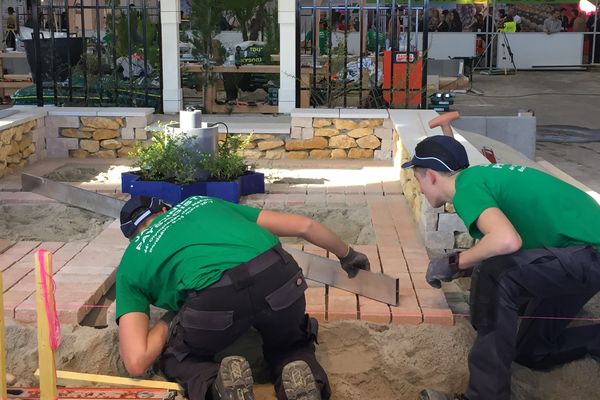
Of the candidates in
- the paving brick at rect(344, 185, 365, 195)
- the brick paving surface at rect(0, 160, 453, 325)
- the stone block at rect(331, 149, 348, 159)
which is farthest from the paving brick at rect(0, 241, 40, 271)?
the stone block at rect(331, 149, 348, 159)

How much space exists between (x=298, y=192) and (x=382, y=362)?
3183 millimetres

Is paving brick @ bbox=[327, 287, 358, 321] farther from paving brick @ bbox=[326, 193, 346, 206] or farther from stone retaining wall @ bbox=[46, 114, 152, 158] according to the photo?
stone retaining wall @ bbox=[46, 114, 152, 158]

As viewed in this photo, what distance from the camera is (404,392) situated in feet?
12.5

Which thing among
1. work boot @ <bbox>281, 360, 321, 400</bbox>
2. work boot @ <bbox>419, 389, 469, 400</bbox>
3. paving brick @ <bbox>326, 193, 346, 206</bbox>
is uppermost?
paving brick @ <bbox>326, 193, 346, 206</bbox>

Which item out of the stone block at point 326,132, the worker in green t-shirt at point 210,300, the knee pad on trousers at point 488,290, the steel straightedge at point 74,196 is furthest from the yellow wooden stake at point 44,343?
the stone block at point 326,132

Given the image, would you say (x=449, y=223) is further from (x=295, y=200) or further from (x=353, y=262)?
(x=295, y=200)

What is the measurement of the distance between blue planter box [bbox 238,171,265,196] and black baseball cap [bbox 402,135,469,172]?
3.16 m

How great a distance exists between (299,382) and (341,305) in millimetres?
1093

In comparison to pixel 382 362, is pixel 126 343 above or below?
above

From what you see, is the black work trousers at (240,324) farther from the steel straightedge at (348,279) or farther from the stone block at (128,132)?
the stone block at (128,132)

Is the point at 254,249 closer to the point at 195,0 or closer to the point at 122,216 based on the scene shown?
the point at 122,216

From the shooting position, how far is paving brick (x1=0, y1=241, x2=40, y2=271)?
4.95 m

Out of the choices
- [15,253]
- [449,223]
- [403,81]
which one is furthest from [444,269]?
[403,81]

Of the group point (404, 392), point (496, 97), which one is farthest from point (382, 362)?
point (496, 97)
